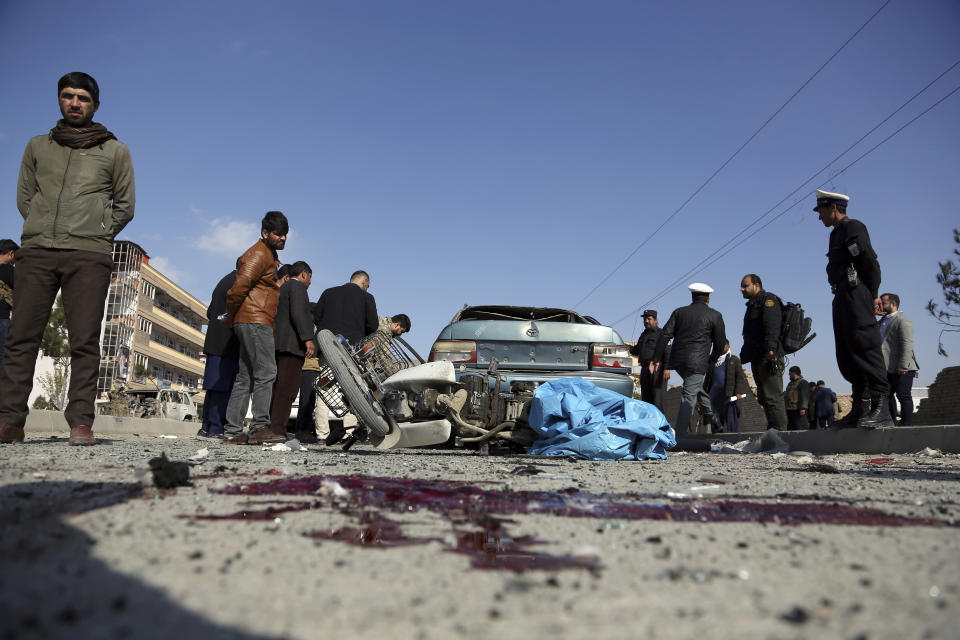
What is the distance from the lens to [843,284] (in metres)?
5.78

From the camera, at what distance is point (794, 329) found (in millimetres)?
7562

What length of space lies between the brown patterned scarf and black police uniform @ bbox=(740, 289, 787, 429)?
21.6 feet

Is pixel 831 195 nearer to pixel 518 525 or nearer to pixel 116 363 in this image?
pixel 518 525

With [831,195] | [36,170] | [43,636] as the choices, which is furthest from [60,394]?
[43,636]

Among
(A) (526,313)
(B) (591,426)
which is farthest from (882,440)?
(A) (526,313)

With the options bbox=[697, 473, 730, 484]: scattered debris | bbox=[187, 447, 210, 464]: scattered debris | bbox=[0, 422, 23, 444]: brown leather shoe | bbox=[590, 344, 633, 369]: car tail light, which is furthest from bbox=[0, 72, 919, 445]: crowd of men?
bbox=[697, 473, 730, 484]: scattered debris

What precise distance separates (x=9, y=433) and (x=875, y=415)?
21.3 feet

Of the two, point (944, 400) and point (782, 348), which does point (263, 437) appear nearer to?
point (782, 348)

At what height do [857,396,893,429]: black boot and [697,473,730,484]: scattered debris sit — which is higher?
[857,396,893,429]: black boot

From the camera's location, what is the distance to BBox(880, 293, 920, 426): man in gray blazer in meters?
8.07

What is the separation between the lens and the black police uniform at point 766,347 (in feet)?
24.8

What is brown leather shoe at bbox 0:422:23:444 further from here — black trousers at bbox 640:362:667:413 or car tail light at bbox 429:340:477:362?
black trousers at bbox 640:362:667:413

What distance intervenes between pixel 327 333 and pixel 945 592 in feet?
13.6

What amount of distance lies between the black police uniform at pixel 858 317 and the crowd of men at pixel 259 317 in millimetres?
11
